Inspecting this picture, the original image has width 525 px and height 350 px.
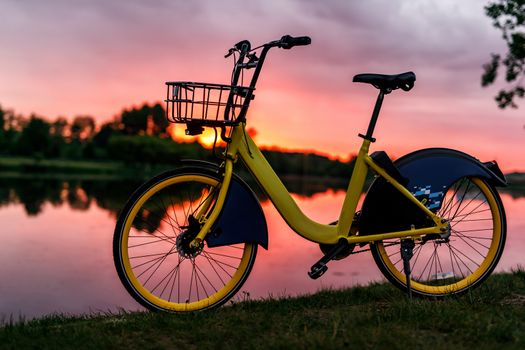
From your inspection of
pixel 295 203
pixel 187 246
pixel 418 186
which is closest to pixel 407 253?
pixel 418 186

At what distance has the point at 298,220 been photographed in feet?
13.1

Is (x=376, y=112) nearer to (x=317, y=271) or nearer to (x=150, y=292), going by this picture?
(x=317, y=271)

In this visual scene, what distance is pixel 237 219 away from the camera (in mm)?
3926

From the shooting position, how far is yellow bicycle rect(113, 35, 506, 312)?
12.2 ft

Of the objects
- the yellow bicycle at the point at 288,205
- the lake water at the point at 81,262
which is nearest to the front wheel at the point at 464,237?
the yellow bicycle at the point at 288,205

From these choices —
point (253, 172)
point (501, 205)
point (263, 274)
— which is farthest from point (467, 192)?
point (263, 274)

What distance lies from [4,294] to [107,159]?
291ft

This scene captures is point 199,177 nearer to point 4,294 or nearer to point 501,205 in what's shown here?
point 501,205

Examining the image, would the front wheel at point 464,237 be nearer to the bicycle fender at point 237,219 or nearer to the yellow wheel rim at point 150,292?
the bicycle fender at point 237,219

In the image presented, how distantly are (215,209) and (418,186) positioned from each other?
160 centimetres

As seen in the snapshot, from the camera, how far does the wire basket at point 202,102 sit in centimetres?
347

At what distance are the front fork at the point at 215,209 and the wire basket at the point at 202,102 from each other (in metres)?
0.37

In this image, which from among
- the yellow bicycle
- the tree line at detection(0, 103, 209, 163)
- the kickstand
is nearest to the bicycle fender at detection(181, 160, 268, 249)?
the yellow bicycle

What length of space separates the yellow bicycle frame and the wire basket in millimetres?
275
